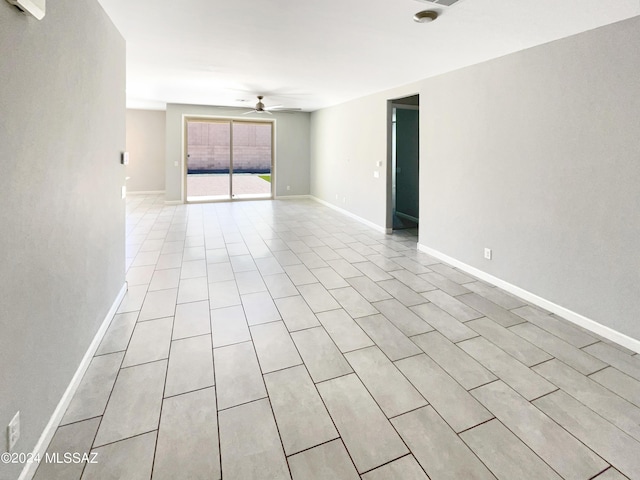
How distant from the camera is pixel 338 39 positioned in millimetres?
3256

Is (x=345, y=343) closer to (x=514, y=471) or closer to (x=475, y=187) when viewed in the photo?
(x=514, y=471)

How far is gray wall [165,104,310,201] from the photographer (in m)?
8.30

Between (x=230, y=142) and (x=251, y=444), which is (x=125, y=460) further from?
(x=230, y=142)

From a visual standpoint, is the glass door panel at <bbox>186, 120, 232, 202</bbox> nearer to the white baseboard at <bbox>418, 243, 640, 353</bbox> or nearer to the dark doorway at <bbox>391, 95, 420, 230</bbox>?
the dark doorway at <bbox>391, 95, 420, 230</bbox>

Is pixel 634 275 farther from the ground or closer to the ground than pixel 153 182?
closer to the ground

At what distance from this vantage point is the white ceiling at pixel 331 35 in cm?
248

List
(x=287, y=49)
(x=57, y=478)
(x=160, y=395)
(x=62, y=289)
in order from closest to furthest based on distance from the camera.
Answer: (x=57, y=478) → (x=62, y=289) → (x=160, y=395) → (x=287, y=49)

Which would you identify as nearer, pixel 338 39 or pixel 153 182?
pixel 338 39

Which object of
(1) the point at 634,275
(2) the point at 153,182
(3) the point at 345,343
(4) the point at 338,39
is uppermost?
(4) the point at 338,39

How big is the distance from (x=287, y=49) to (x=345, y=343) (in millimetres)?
3122

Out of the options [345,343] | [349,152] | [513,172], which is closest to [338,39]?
[513,172]

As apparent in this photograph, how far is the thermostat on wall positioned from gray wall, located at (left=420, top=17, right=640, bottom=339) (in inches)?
139

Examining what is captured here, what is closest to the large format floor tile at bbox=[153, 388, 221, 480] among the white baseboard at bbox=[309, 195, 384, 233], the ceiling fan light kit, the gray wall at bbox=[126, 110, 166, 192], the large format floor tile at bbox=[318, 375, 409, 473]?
the large format floor tile at bbox=[318, 375, 409, 473]

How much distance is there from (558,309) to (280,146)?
803 cm
